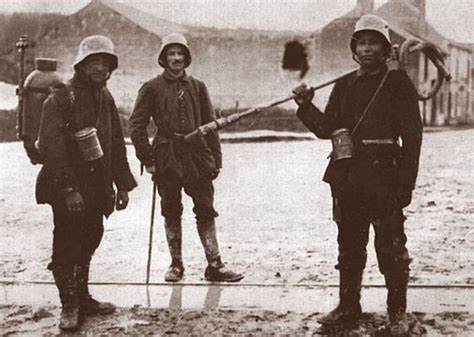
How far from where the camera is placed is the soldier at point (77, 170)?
439cm

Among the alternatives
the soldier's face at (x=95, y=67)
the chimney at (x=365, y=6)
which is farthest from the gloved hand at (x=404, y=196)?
the chimney at (x=365, y=6)

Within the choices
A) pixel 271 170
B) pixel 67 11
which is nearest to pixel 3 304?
pixel 67 11

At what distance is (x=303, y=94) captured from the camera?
4.35 meters

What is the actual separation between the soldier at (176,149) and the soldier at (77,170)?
2.42 feet

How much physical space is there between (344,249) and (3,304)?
2435mm

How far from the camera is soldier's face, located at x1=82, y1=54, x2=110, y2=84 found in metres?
4.55

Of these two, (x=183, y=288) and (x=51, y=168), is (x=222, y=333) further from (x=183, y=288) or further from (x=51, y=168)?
(x=51, y=168)

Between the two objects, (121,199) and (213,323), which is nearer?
(213,323)

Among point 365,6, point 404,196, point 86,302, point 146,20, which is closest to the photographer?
point 404,196

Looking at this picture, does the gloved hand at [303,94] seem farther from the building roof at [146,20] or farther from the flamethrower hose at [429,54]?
the building roof at [146,20]

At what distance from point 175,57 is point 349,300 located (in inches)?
89.6

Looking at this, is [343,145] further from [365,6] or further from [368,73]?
[365,6]

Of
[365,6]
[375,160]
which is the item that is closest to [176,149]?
[375,160]

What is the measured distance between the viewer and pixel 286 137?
1229 cm
